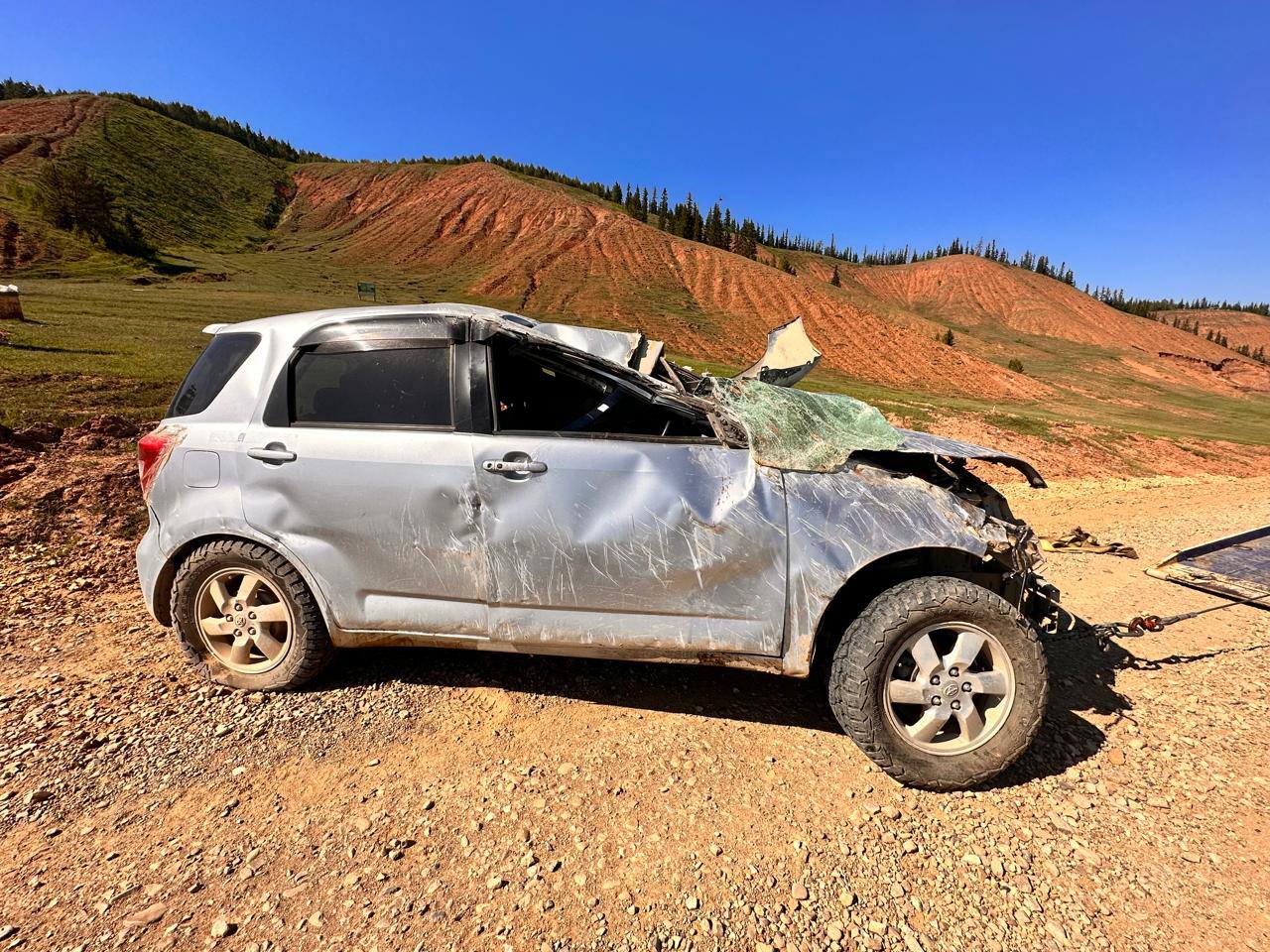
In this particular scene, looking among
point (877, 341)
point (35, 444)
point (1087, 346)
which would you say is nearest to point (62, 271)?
point (35, 444)

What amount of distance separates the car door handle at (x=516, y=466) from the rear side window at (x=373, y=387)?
324 mm

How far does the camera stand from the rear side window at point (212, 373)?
2.93m

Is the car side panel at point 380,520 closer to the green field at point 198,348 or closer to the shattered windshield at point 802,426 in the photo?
the shattered windshield at point 802,426

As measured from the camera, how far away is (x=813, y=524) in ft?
8.16

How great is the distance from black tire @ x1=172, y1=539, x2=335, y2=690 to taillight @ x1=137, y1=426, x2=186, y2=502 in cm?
44

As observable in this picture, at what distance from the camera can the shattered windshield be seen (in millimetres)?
2562

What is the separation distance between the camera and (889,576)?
2666 mm

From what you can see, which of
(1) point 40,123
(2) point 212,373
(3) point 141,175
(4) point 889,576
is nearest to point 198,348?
(2) point 212,373

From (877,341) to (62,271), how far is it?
46.7 m

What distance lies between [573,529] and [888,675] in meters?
1.46

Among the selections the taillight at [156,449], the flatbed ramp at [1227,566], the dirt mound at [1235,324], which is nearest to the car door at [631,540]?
the taillight at [156,449]

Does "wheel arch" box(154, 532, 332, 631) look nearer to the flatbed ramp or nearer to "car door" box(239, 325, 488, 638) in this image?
"car door" box(239, 325, 488, 638)

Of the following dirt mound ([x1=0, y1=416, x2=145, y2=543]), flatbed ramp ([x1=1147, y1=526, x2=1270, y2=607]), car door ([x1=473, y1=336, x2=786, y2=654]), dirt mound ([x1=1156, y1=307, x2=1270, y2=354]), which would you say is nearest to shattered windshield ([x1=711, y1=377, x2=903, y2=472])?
car door ([x1=473, y1=336, x2=786, y2=654])

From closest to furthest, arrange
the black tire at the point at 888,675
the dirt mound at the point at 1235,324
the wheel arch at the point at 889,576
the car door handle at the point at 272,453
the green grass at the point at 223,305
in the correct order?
the black tire at the point at 888,675, the wheel arch at the point at 889,576, the car door handle at the point at 272,453, the green grass at the point at 223,305, the dirt mound at the point at 1235,324
